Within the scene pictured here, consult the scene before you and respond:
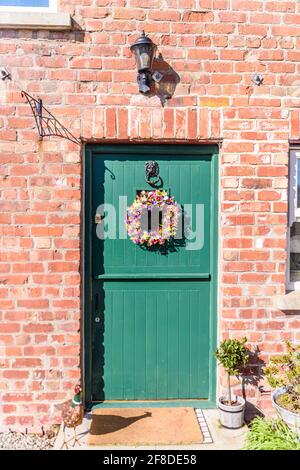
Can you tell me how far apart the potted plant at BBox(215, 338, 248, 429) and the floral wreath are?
1027 mm

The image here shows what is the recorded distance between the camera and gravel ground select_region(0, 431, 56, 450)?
2888mm

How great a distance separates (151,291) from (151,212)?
0.69m

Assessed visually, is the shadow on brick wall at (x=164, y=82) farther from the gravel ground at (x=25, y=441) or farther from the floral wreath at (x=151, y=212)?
the gravel ground at (x=25, y=441)

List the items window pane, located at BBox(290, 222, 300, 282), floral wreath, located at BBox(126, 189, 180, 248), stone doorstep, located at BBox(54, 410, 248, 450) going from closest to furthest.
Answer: stone doorstep, located at BBox(54, 410, 248, 450) < floral wreath, located at BBox(126, 189, 180, 248) < window pane, located at BBox(290, 222, 300, 282)

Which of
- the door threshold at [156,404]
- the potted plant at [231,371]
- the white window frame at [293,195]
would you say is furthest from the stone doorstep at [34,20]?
the door threshold at [156,404]

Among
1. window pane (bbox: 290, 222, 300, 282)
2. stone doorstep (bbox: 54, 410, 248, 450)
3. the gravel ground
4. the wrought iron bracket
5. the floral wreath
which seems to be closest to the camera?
stone doorstep (bbox: 54, 410, 248, 450)

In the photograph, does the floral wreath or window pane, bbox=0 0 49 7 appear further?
the floral wreath

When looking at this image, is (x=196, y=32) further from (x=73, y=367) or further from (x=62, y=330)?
(x=73, y=367)

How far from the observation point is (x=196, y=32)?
3.08 metres

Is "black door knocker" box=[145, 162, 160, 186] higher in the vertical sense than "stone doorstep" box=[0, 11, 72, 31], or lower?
lower

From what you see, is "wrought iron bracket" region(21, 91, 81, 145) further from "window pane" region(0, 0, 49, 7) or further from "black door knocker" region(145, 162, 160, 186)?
"window pane" region(0, 0, 49, 7)

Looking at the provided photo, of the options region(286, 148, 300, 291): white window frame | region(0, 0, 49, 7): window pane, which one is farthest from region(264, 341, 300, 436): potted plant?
region(0, 0, 49, 7): window pane

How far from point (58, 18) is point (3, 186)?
1409mm

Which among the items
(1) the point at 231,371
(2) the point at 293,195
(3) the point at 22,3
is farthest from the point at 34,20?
(1) the point at 231,371
